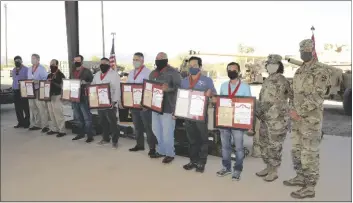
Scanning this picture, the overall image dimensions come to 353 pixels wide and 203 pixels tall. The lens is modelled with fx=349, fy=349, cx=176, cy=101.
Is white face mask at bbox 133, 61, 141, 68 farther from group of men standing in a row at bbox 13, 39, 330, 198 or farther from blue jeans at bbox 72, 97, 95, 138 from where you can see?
blue jeans at bbox 72, 97, 95, 138

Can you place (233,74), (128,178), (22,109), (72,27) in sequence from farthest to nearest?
(72,27)
(22,109)
(128,178)
(233,74)

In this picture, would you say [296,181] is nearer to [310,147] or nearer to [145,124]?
[310,147]

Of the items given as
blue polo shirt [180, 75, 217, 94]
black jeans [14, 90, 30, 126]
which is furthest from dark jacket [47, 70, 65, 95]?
blue polo shirt [180, 75, 217, 94]

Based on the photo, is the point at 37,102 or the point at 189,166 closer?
the point at 189,166

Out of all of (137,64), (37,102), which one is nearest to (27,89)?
(37,102)

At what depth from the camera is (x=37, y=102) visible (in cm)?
748

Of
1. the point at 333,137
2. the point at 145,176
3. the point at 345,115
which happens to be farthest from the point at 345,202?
the point at 345,115

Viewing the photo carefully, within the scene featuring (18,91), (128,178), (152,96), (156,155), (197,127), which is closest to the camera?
(128,178)

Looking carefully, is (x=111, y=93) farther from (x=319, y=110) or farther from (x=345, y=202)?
(x=345, y=202)

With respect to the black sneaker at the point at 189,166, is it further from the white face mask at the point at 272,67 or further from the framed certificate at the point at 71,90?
the framed certificate at the point at 71,90

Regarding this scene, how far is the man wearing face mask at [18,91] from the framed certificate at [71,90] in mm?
1554

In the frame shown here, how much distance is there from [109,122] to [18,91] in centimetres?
295

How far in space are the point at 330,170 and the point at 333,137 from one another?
2655 mm

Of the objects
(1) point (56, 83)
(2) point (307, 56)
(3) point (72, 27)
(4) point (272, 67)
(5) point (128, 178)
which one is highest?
(3) point (72, 27)
